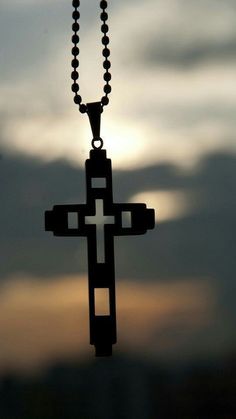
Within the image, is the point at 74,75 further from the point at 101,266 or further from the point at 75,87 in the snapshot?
the point at 101,266

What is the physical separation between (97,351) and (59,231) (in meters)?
0.71

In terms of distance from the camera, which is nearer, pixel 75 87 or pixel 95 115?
pixel 95 115

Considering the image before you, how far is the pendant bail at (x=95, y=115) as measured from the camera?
66.8 feet

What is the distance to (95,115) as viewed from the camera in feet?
66.8

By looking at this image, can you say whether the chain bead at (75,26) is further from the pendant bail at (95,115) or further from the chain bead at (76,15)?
the pendant bail at (95,115)

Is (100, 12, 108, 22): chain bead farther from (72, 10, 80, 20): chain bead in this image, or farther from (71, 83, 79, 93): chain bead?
(71, 83, 79, 93): chain bead

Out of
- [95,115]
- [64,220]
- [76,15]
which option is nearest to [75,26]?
[76,15]

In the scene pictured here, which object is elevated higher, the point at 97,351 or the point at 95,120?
the point at 95,120

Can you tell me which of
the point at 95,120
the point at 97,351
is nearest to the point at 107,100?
the point at 95,120

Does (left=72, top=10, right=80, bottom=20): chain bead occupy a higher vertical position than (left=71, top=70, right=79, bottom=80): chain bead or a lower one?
higher

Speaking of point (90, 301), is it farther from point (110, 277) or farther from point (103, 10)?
point (103, 10)

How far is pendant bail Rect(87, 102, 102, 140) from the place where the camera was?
802 inches

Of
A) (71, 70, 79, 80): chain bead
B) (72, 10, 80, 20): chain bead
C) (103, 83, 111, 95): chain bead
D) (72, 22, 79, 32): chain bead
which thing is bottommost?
(103, 83, 111, 95): chain bead

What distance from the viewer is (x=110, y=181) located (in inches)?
806
